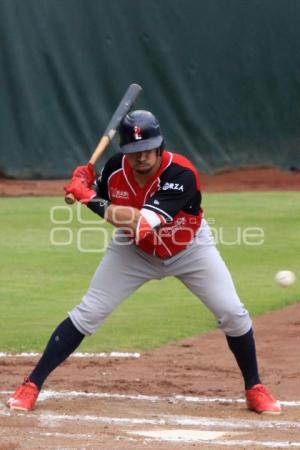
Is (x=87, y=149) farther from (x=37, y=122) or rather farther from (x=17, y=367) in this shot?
(x=17, y=367)

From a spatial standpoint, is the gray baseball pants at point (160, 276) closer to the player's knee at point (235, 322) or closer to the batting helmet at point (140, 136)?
the player's knee at point (235, 322)

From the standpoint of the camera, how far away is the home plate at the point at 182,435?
5.29 meters

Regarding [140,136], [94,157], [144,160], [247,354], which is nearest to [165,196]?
[144,160]

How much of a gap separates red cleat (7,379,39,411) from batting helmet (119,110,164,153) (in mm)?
1305

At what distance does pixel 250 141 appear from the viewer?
693 inches

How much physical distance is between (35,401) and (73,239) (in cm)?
635

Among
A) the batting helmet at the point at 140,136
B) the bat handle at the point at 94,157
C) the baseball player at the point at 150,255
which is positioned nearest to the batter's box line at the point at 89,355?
the baseball player at the point at 150,255

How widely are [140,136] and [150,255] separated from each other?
651 mm

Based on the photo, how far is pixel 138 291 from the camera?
9.70 m

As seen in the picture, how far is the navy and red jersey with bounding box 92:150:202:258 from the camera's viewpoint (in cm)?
580

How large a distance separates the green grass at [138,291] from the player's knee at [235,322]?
5.60ft

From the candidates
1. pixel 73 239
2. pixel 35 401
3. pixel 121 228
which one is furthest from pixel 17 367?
pixel 73 239

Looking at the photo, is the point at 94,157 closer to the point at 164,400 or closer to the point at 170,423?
the point at 164,400

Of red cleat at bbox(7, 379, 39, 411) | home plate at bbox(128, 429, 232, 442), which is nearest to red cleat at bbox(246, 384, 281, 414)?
home plate at bbox(128, 429, 232, 442)
